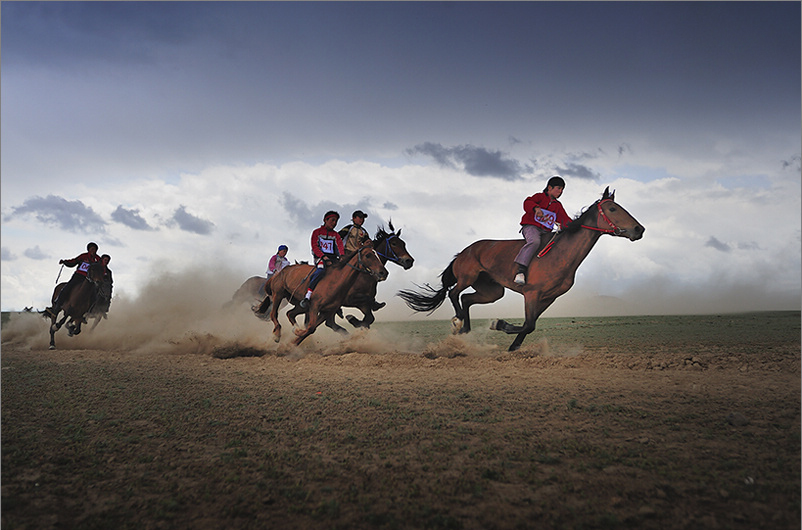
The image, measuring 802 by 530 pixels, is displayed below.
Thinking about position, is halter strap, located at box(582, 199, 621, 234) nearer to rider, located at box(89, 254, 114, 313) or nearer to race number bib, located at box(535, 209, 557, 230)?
race number bib, located at box(535, 209, 557, 230)

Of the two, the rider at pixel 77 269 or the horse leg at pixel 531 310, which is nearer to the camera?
the horse leg at pixel 531 310

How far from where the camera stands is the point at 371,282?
44.9 ft

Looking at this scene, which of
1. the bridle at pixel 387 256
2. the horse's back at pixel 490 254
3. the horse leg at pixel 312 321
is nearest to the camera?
the horse's back at pixel 490 254

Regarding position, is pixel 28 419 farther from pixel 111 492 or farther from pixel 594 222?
pixel 594 222

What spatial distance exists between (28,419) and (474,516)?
6.31m

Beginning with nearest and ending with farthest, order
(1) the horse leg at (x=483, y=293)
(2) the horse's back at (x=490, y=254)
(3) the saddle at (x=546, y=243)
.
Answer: (3) the saddle at (x=546, y=243) < (2) the horse's back at (x=490, y=254) < (1) the horse leg at (x=483, y=293)

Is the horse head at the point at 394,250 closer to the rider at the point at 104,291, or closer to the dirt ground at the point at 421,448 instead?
the dirt ground at the point at 421,448

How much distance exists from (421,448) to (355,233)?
951 centimetres

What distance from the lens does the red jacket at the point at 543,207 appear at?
11008mm

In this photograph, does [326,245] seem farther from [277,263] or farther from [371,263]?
[277,263]

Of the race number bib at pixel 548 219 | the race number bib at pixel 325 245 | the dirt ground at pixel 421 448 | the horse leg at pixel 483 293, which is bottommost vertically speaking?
the dirt ground at pixel 421 448

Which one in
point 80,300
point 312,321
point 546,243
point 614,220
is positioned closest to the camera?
point 614,220

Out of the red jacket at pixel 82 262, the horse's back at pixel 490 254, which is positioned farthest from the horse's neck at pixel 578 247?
the red jacket at pixel 82 262

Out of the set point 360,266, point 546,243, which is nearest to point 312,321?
point 360,266
